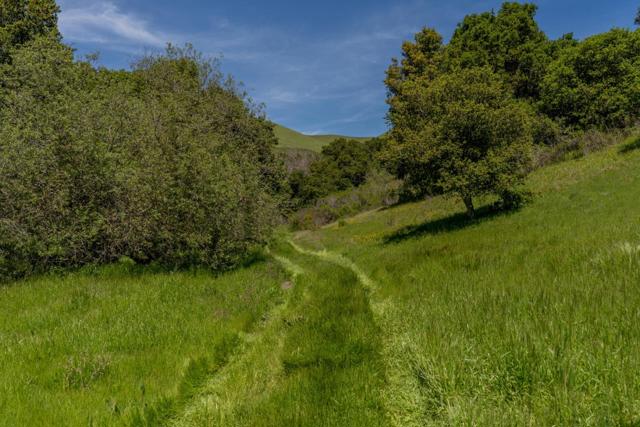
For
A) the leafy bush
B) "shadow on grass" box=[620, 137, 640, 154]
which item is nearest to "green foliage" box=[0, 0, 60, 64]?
the leafy bush

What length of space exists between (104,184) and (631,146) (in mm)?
37934

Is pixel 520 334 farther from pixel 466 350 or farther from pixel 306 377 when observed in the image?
pixel 306 377

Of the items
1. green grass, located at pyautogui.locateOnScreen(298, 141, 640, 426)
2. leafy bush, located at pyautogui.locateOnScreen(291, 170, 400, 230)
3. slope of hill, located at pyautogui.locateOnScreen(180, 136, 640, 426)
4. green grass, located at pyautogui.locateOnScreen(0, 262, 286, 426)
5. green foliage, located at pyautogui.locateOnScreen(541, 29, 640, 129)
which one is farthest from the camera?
leafy bush, located at pyautogui.locateOnScreen(291, 170, 400, 230)

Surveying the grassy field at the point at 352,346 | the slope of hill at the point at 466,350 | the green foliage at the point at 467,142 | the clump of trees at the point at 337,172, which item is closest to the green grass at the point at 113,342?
the grassy field at the point at 352,346

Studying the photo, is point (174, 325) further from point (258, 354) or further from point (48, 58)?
point (48, 58)

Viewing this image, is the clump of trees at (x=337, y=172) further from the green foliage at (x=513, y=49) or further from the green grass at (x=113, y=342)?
the green grass at (x=113, y=342)

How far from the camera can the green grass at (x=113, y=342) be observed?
5.14 meters

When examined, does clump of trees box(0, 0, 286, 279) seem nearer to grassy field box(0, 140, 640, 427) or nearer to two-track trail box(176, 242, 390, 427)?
grassy field box(0, 140, 640, 427)

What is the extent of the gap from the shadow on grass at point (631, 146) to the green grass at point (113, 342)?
105 feet

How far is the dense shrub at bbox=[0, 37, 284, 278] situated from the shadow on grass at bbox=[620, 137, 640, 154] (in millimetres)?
29819

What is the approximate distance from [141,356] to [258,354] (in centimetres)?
216

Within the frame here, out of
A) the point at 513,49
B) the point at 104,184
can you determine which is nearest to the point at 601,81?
the point at 513,49

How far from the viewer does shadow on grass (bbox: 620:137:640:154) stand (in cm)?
2941

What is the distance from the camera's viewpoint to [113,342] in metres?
7.35
